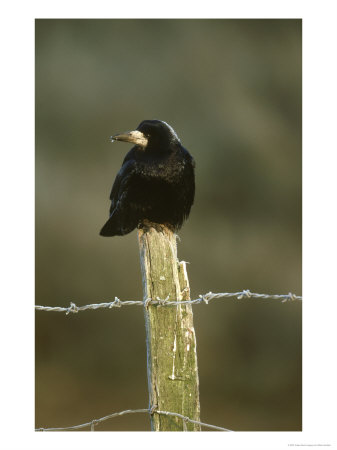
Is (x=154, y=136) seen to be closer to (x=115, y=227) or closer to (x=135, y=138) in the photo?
(x=135, y=138)

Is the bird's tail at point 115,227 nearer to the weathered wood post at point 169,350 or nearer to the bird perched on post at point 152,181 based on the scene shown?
the bird perched on post at point 152,181

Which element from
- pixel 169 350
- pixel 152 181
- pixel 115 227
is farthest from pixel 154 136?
pixel 169 350

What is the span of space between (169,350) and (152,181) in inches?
43.8

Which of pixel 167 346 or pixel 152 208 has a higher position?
pixel 152 208

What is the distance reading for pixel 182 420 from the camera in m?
1.87

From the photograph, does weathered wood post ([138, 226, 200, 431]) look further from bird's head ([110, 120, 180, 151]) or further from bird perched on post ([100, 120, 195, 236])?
bird's head ([110, 120, 180, 151])

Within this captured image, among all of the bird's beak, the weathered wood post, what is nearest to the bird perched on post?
the bird's beak

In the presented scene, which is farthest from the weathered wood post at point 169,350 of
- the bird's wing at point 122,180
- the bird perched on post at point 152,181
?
the bird's wing at point 122,180

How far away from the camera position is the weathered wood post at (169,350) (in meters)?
1.86

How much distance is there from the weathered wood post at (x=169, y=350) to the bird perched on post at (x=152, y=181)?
777mm

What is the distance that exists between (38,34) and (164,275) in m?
1.41

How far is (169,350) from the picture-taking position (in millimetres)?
1871
